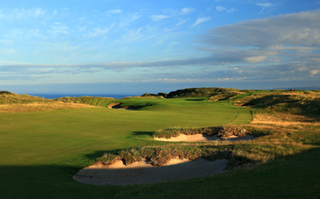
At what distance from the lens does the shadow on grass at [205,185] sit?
5.55 meters

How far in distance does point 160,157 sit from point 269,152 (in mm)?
5017

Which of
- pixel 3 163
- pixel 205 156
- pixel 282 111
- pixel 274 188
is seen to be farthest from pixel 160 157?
pixel 282 111

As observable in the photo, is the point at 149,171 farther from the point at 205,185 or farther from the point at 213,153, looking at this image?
the point at 205,185

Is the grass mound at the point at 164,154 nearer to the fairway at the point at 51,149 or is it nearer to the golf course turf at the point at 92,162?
the golf course turf at the point at 92,162

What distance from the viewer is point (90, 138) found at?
14148mm

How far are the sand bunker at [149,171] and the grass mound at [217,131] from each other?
5.42 m

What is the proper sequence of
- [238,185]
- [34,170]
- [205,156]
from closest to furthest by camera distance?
[238,185]
[34,170]
[205,156]

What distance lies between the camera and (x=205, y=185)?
6.75 meters

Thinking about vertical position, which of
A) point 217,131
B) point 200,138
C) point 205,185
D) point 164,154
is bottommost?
point 200,138

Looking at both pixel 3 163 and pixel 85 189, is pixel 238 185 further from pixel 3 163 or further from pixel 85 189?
pixel 3 163

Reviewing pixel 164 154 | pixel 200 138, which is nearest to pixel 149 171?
pixel 164 154

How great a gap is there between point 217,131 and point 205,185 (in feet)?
35.9

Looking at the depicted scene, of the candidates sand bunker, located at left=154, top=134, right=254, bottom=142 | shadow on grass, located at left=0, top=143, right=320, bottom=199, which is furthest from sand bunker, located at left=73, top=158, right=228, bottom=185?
sand bunker, located at left=154, top=134, right=254, bottom=142

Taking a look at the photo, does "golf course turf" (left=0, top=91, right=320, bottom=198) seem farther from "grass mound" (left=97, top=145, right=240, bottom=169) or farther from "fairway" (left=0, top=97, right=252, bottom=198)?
"grass mound" (left=97, top=145, right=240, bottom=169)
